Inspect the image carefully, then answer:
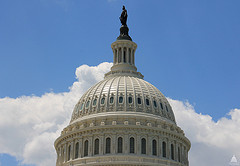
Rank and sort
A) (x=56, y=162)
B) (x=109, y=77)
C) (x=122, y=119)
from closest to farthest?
(x=122, y=119) < (x=56, y=162) < (x=109, y=77)

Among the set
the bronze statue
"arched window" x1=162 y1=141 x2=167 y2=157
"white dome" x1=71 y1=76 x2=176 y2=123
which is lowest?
"arched window" x1=162 y1=141 x2=167 y2=157

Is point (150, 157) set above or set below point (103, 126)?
below

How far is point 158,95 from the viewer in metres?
87.1

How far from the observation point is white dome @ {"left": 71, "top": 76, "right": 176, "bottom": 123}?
3238 inches

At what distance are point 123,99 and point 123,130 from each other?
6737 mm

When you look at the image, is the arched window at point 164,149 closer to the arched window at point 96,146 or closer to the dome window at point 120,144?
the dome window at point 120,144

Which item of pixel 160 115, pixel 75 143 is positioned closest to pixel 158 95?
pixel 160 115

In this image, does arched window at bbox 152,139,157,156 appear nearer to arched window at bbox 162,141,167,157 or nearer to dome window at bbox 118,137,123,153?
arched window at bbox 162,141,167,157

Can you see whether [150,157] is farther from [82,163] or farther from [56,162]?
[56,162]

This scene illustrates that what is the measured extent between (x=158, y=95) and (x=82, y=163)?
67.4 feet

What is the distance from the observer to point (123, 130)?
256 ft

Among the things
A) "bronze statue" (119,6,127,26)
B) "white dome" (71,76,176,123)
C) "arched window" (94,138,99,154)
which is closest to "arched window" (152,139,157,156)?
"white dome" (71,76,176,123)

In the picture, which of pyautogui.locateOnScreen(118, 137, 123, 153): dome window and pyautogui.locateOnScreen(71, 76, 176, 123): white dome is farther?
pyautogui.locateOnScreen(71, 76, 176, 123): white dome

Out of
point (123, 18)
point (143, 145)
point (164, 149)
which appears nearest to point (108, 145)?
point (143, 145)
